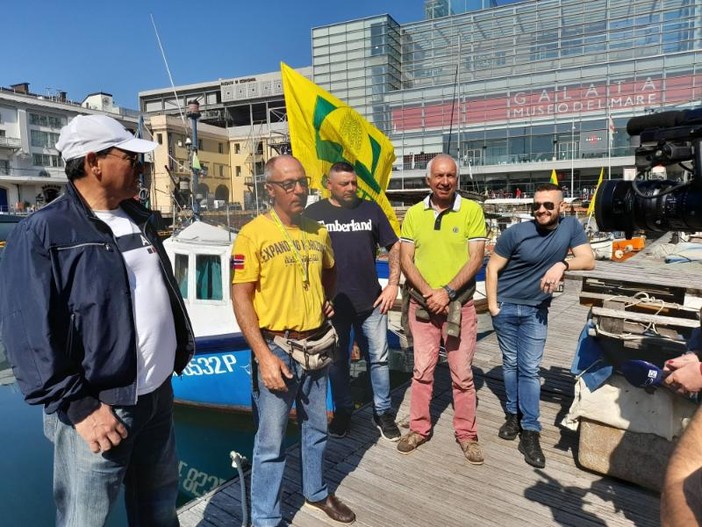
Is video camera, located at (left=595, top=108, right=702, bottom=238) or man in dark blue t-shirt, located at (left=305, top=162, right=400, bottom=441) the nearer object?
video camera, located at (left=595, top=108, right=702, bottom=238)

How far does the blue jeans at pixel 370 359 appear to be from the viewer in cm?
368

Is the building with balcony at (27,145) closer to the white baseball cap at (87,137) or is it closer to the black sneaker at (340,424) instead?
the black sneaker at (340,424)

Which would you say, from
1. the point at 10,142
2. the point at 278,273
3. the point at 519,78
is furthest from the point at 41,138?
the point at 278,273

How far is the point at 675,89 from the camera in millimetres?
34312

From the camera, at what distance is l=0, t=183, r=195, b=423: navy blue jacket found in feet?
5.17

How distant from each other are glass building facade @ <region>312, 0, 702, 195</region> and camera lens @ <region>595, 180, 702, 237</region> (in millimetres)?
35566

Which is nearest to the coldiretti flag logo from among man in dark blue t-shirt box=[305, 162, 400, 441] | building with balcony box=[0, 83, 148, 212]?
man in dark blue t-shirt box=[305, 162, 400, 441]

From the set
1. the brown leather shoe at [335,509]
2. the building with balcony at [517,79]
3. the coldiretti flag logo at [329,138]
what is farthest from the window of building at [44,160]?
the brown leather shoe at [335,509]

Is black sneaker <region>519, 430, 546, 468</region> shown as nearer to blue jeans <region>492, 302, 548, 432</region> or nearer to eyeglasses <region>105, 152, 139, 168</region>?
blue jeans <region>492, 302, 548, 432</region>

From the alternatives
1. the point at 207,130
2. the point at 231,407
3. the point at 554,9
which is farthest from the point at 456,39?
the point at 231,407

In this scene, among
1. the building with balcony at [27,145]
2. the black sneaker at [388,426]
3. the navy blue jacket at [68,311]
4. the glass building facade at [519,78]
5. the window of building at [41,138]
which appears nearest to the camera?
the navy blue jacket at [68,311]

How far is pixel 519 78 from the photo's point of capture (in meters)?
39.2

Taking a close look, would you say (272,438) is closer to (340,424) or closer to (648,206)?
(340,424)

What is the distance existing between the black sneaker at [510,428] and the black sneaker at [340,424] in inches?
45.9
